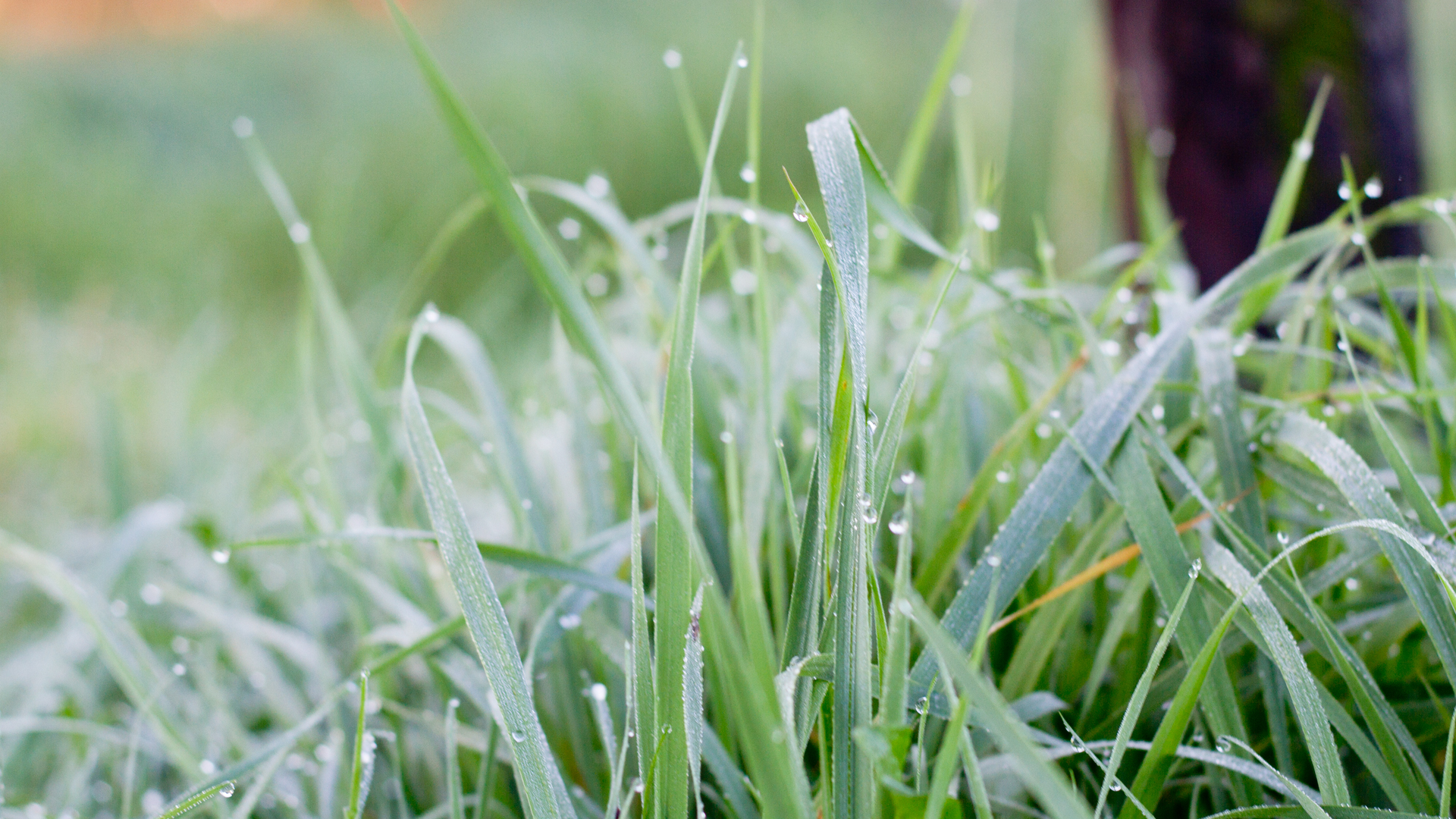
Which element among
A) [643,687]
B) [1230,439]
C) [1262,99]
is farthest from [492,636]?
[1262,99]

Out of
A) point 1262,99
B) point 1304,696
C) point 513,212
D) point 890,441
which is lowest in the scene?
point 1304,696

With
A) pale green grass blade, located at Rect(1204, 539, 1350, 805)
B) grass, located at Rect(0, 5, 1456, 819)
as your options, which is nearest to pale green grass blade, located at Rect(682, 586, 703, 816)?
grass, located at Rect(0, 5, 1456, 819)

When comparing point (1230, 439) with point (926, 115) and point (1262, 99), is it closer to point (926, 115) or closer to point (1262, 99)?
point (926, 115)

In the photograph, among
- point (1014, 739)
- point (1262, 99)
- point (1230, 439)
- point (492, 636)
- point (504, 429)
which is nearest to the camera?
point (1014, 739)

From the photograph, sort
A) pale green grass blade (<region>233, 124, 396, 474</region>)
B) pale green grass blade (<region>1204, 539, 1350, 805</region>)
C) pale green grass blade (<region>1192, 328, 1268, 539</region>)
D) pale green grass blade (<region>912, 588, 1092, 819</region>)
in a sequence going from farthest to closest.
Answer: pale green grass blade (<region>233, 124, 396, 474</region>), pale green grass blade (<region>1192, 328, 1268, 539</region>), pale green grass blade (<region>1204, 539, 1350, 805</region>), pale green grass blade (<region>912, 588, 1092, 819</region>)

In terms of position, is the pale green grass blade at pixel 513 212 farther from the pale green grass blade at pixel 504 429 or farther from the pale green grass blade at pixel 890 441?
the pale green grass blade at pixel 504 429

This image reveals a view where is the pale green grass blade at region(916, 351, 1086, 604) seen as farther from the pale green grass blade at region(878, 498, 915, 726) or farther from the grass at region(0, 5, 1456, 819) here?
the pale green grass blade at region(878, 498, 915, 726)

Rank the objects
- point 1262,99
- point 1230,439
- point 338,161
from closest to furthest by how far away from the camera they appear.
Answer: point 1230,439
point 1262,99
point 338,161

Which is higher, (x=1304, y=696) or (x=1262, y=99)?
(x=1262, y=99)
